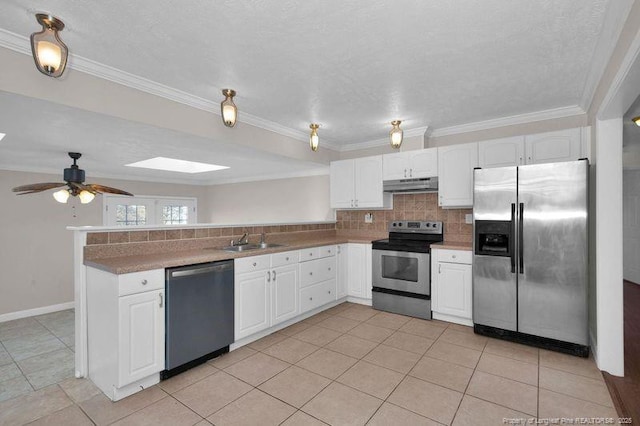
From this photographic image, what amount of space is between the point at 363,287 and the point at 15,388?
3.46m

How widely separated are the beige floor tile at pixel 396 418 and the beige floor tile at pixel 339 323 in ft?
4.44

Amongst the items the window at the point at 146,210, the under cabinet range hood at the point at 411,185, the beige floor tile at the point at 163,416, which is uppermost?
the under cabinet range hood at the point at 411,185

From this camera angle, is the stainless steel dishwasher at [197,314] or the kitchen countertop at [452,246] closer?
the stainless steel dishwasher at [197,314]

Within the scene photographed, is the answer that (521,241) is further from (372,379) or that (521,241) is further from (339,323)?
(339,323)

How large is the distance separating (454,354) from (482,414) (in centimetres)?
85

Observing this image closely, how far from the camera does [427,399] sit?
2139 mm

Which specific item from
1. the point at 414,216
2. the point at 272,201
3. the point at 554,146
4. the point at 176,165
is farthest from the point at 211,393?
the point at 176,165

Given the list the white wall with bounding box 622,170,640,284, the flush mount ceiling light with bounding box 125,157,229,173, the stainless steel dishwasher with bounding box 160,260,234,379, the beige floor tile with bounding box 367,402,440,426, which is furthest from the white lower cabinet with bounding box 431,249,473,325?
the white wall with bounding box 622,170,640,284

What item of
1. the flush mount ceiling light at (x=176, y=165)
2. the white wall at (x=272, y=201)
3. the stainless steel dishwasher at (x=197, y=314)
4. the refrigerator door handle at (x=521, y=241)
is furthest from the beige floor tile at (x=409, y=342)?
the flush mount ceiling light at (x=176, y=165)

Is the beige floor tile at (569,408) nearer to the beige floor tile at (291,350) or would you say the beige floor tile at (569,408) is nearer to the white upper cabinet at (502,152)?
the beige floor tile at (291,350)

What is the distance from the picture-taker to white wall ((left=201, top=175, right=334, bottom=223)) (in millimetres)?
5657

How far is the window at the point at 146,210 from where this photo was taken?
606cm

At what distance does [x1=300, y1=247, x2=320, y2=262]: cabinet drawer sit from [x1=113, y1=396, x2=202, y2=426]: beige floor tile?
1887mm

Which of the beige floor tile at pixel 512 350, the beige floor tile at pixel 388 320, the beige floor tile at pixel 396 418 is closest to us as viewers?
the beige floor tile at pixel 396 418
